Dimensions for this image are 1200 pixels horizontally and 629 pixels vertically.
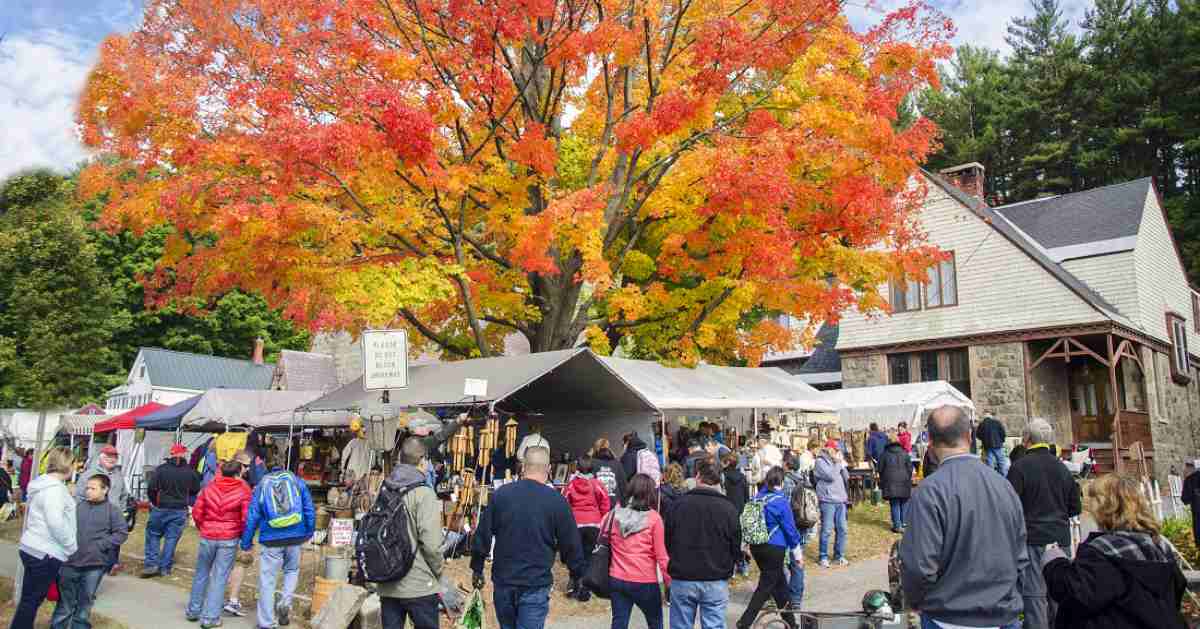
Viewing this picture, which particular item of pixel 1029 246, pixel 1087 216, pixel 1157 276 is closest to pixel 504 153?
pixel 1029 246

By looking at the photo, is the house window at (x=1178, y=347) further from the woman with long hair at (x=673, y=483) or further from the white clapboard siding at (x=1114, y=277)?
the woman with long hair at (x=673, y=483)

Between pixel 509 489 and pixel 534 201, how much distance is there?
942 cm

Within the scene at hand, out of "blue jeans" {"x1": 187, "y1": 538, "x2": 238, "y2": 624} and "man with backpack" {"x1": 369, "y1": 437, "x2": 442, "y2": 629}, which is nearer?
"man with backpack" {"x1": 369, "y1": 437, "x2": 442, "y2": 629}

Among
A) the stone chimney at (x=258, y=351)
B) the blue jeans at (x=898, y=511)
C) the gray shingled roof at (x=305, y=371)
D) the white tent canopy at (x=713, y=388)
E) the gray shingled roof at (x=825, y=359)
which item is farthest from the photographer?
the stone chimney at (x=258, y=351)

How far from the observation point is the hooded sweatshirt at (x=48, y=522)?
7.25 m

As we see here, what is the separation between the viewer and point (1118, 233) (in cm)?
2698

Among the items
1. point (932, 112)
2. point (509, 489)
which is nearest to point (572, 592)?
point (509, 489)

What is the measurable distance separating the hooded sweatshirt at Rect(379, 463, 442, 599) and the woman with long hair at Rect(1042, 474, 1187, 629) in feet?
12.3

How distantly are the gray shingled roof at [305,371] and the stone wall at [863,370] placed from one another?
21699 millimetres

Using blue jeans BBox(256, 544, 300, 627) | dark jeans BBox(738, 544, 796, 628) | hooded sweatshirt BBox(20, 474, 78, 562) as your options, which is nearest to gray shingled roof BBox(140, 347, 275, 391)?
blue jeans BBox(256, 544, 300, 627)

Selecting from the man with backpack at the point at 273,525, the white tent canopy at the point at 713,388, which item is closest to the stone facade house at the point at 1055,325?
the white tent canopy at the point at 713,388

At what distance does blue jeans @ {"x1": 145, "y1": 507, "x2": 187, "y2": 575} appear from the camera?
39.5ft

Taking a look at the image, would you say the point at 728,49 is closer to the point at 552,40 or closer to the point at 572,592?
the point at 552,40

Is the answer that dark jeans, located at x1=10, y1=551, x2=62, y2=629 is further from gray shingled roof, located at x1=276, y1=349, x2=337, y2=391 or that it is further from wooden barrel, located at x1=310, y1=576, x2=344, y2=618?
gray shingled roof, located at x1=276, y1=349, x2=337, y2=391
